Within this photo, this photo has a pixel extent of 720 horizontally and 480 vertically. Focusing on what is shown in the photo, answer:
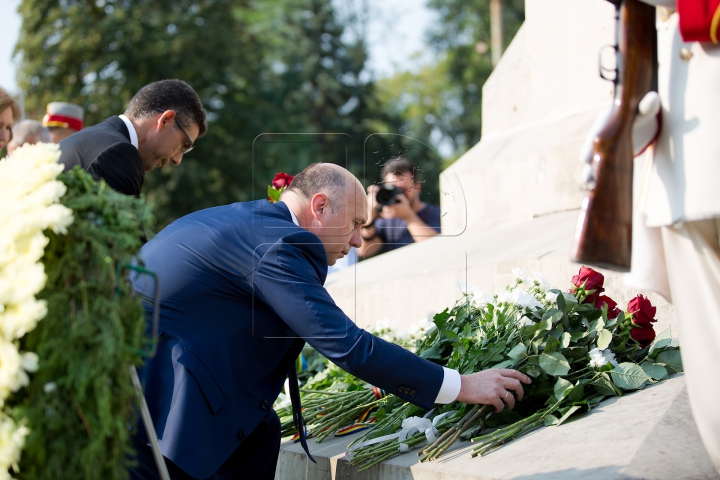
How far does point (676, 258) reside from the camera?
2193 millimetres

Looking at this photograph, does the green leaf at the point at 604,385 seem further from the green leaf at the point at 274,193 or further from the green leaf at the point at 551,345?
the green leaf at the point at 274,193

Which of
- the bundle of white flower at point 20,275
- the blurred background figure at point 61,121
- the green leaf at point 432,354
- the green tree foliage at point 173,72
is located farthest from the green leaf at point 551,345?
the green tree foliage at point 173,72

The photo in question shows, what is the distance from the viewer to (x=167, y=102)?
3.98 meters

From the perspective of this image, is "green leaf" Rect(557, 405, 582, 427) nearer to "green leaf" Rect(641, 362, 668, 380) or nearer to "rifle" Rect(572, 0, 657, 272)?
"green leaf" Rect(641, 362, 668, 380)

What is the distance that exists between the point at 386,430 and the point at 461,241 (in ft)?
9.60

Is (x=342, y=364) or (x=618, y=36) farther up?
(x=618, y=36)

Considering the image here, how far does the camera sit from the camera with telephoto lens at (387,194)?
16.9ft

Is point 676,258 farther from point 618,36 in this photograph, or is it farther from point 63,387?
point 63,387

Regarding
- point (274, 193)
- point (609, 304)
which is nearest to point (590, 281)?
point (609, 304)

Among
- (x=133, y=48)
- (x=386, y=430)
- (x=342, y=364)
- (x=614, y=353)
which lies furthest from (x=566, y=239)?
(x=133, y=48)

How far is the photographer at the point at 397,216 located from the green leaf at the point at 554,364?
2.12 m

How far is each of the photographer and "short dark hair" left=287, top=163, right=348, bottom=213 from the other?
1767 mm

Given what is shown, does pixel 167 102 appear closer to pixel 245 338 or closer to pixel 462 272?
pixel 245 338

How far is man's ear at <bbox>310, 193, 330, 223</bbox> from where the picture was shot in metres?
3.06
